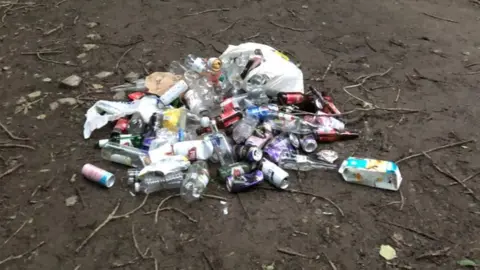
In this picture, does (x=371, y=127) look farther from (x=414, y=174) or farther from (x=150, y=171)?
(x=150, y=171)

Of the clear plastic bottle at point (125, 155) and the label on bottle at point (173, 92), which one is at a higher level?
the label on bottle at point (173, 92)

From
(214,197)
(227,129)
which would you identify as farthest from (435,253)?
(227,129)

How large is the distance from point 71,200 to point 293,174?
135 cm

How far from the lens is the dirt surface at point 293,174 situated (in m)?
2.92

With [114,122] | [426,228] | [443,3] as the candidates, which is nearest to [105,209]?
[114,122]

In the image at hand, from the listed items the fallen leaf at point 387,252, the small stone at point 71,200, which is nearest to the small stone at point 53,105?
the small stone at point 71,200

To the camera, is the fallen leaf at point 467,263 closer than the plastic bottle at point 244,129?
Yes

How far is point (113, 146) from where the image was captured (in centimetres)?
351

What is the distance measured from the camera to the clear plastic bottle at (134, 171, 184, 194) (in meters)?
3.25

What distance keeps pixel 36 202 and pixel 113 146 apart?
588 millimetres

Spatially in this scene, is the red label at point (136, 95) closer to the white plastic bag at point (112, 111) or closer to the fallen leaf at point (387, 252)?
the white plastic bag at point (112, 111)

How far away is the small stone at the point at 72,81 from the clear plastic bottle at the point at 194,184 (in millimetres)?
1487

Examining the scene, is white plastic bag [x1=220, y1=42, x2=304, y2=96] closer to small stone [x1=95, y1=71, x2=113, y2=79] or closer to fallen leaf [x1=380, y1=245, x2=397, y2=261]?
small stone [x1=95, y1=71, x2=113, y2=79]

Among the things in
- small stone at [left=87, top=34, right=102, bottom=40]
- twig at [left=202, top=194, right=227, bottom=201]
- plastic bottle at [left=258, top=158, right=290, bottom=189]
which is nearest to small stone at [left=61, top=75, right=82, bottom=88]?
small stone at [left=87, top=34, right=102, bottom=40]
